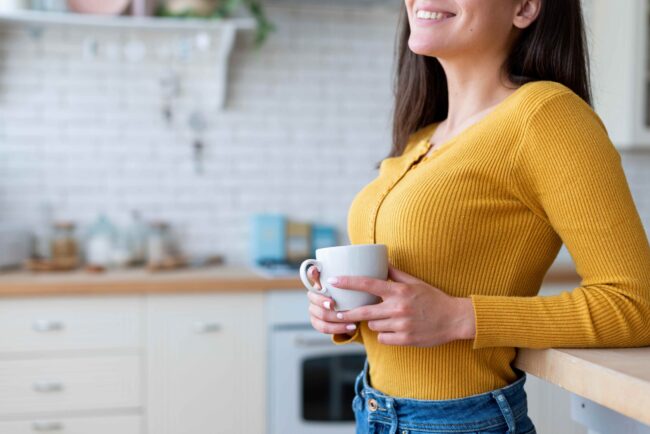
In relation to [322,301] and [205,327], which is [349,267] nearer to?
[322,301]

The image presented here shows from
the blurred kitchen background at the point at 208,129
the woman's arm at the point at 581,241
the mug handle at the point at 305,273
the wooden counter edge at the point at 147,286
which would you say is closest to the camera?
the woman's arm at the point at 581,241

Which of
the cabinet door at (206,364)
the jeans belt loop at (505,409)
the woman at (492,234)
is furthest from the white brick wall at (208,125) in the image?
the jeans belt loop at (505,409)

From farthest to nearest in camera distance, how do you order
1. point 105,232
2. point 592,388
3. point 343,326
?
point 105,232, point 343,326, point 592,388

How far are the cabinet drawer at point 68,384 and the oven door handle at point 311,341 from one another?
1.83 feet

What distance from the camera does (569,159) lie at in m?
0.87

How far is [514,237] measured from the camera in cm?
97

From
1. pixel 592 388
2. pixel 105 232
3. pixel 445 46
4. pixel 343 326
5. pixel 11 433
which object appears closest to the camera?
pixel 592 388

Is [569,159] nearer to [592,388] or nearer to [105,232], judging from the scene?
[592,388]

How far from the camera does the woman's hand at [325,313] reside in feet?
3.18

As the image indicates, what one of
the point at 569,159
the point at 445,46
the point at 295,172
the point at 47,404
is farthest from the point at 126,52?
the point at 569,159

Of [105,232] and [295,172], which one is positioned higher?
[295,172]

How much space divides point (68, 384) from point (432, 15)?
1917 mm

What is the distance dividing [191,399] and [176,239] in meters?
0.85

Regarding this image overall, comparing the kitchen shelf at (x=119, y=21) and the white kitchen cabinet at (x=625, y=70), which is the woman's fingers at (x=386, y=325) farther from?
the white kitchen cabinet at (x=625, y=70)
